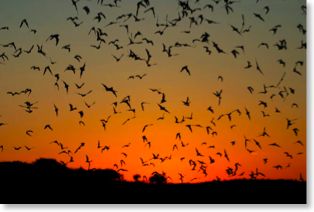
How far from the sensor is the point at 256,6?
2.82m

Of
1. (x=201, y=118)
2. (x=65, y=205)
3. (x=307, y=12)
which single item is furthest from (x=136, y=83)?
(x=307, y=12)

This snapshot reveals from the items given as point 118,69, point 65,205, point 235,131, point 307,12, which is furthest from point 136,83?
point 307,12

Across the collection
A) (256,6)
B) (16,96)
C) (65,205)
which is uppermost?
(256,6)

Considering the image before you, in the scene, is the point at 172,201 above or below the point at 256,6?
below

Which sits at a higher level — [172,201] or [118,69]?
[118,69]

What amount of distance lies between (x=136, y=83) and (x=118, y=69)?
0.45 ft

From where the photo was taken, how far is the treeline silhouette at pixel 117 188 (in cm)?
278

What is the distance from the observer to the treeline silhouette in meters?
2.78

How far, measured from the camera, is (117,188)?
279 cm

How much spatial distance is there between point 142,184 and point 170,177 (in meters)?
0.17

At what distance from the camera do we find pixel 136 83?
280 centimetres

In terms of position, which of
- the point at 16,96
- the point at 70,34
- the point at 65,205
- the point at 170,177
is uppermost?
the point at 70,34

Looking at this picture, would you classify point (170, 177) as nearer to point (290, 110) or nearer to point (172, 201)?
point (172, 201)

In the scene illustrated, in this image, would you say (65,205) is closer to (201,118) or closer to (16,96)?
(16,96)
